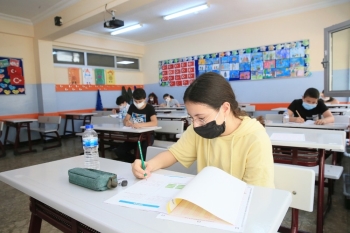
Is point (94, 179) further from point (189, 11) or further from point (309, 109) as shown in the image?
point (189, 11)

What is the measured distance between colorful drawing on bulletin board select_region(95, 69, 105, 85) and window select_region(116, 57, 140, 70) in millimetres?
699

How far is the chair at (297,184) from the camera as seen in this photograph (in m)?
1.12

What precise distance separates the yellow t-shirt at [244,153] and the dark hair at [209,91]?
16 cm

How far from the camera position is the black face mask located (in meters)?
1.09

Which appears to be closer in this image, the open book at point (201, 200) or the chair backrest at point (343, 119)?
the open book at point (201, 200)

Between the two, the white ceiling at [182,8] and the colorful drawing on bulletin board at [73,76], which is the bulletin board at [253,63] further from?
the colorful drawing on bulletin board at [73,76]

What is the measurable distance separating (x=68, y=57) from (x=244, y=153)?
688 centimetres

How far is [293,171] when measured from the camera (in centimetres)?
117

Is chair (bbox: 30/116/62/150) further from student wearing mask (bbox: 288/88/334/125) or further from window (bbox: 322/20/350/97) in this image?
window (bbox: 322/20/350/97)

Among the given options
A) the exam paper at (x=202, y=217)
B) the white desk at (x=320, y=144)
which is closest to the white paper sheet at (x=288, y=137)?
the white desk at (x=320, y=144)

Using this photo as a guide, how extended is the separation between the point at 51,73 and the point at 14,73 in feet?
2.57

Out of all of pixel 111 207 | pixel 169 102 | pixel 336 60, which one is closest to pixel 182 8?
pixel 169 102

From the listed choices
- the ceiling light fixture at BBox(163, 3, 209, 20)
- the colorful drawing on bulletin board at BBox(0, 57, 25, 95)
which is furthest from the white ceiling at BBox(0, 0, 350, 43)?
the colorful drawing on bulletin board at BBox(0, 57, 25, 95)

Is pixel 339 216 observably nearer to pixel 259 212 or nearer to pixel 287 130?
pixel 287 130
